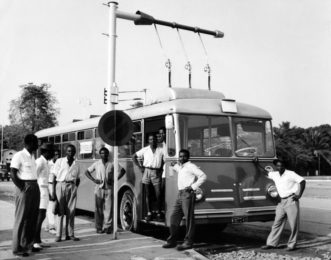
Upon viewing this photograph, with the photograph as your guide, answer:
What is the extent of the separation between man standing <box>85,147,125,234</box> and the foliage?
69864 millimetres

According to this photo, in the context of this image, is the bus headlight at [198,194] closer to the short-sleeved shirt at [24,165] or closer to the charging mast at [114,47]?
the charging mast at [114,47]

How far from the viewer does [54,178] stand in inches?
386

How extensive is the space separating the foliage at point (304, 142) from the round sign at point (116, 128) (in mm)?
70578

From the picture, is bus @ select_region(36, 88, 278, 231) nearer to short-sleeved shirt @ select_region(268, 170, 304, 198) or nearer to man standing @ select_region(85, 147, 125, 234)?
man standing @ select_region(85, 147, 125, 234)

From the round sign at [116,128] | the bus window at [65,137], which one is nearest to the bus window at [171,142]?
the round sign at [116,128]

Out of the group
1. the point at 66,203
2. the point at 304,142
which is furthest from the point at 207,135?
the point at 304,142

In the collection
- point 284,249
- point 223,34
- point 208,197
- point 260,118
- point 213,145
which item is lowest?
point 284,249

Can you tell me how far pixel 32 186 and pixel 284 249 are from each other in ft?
15.9

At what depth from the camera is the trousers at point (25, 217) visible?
7801 millimetres

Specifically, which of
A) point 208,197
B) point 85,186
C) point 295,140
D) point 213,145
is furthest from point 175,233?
point 295,140

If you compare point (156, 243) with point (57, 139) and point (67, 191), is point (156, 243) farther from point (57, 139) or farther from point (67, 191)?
point (57, 139)

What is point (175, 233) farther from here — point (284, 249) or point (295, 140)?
point (295, 140)

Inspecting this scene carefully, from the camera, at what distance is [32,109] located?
197 feet

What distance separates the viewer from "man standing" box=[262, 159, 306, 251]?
8887 mm
